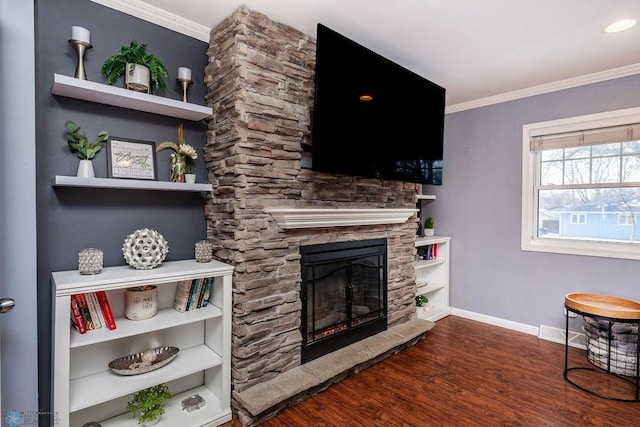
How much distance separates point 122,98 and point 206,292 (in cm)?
118

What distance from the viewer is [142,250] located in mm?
1795

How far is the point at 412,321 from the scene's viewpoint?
10.4 feet

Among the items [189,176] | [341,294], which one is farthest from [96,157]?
[341,294]

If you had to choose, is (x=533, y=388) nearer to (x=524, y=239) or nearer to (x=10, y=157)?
(x=524, y=239)

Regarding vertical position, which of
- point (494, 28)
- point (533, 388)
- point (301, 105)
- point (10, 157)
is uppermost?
point (494, 28)

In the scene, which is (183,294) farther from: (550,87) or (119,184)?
(550,87)

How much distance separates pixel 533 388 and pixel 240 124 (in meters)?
2.63

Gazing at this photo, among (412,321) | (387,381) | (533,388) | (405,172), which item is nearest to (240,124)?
(405,172)

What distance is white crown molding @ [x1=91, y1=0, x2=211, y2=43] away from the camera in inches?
73.9

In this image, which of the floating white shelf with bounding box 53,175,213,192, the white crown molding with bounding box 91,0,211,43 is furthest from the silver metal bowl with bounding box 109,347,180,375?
the white crown molding with bounding box 91,0,211,43

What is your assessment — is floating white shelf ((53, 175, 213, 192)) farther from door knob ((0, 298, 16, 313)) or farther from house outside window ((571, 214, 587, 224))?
house outside window ((571, 214, 587, 224))

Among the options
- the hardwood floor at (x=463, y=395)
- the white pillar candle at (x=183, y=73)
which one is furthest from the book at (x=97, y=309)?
the white pillar candle at (x=183, y=73)

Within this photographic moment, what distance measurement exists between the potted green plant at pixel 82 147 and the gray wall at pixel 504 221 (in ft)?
11.3

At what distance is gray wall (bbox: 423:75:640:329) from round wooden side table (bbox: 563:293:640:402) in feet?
1.06
